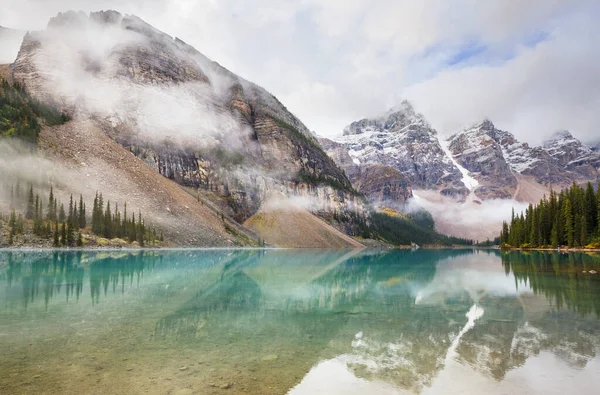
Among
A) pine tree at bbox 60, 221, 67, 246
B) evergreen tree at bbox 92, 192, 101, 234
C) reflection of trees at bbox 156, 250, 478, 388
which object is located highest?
evergreen tree at bbox 92, 192, 101, 234

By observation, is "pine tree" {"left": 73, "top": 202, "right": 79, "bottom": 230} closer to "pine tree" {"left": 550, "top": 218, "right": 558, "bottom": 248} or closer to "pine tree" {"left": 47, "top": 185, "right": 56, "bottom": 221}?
"pine tree" {"left": 47, "top": 185, "right": 56, "bottom": 221}

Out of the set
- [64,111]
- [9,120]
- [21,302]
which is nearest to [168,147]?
[64,111]

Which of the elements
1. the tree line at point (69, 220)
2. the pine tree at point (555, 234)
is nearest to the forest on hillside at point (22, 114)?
the tree line at point (69, 220)

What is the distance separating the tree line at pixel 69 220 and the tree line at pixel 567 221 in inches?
4180

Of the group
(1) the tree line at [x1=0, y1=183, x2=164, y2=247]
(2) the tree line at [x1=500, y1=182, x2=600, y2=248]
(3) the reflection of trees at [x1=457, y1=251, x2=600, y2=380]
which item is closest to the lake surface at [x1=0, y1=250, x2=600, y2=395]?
(3) the reflection of trees at [x1=457, y1=251, x2=600, y2=380]

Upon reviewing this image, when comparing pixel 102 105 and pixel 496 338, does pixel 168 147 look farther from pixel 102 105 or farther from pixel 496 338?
pixel 496 338

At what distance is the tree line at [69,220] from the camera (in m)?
83.8

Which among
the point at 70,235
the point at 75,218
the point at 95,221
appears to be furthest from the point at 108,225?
the point at 70,235

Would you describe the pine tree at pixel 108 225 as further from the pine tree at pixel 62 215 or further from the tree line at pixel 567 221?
the tree line at pixel 567 221

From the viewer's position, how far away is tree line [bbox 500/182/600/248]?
83438 millimetres

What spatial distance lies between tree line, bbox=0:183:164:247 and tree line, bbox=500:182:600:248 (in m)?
106

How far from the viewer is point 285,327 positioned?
14977 millimetres

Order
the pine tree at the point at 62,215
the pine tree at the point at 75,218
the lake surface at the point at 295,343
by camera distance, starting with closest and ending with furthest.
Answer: the lake surface at the point at 295,343 → the pine tree at the point at 62,215 → the pine tree at the point at 75,218

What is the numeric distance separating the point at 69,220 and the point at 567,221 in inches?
4680
